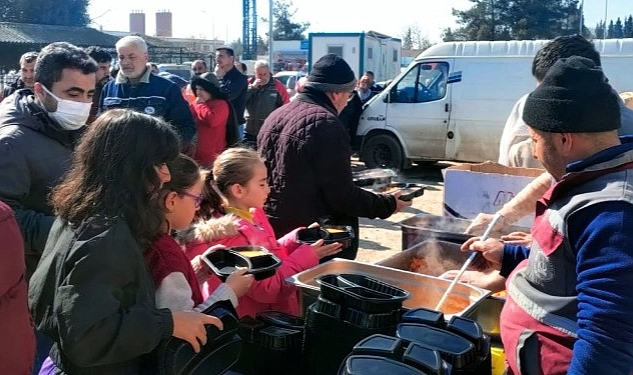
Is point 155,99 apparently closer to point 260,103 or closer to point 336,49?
point 260,103

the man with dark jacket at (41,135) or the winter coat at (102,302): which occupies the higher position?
the man with dark jacket at (41,135)

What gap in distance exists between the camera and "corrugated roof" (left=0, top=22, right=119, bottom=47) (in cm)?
3042

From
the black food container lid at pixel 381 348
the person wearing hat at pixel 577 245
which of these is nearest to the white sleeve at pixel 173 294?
the black food container lid at pixel 381 348

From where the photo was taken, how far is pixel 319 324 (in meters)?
1.85

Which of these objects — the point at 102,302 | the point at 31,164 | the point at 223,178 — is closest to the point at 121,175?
the point at 102,302

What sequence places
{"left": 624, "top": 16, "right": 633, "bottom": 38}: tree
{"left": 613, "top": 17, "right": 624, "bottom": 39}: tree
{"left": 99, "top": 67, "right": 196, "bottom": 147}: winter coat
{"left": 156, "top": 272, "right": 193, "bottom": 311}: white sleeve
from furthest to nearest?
{"left": 613, "top": 17, "right": 624, "bottom": 39}: tree, {"left": 624, "top": 16, "right": 633, "bottom": 38}: tree, {"left": 99, "top": 67, "right": 196, "bottom": 147}: winter coat, {"left": 156, "top": 272, "right": 193, "bottom": 311}: white sleeve

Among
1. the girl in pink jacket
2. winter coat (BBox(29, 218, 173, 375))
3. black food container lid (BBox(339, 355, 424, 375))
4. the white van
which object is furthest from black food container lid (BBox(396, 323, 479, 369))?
the white van

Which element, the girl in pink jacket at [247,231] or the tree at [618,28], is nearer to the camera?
the girl in pink jacket at [247,231]

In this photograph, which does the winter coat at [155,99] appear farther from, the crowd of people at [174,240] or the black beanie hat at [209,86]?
the crowd of people at [174,240]

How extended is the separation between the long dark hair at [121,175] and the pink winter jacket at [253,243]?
0.60 meters

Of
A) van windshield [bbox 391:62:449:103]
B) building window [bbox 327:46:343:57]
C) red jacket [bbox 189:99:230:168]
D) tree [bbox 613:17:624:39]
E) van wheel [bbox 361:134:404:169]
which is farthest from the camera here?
tree [bbox 613:17:624:39]

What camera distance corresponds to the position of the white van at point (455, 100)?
9570mm

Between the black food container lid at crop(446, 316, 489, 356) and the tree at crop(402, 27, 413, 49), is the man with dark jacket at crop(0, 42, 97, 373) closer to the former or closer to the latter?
the black food container lid at crop(446, 316, 489, 356)

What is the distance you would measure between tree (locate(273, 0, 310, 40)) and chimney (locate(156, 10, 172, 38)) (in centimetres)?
4229
